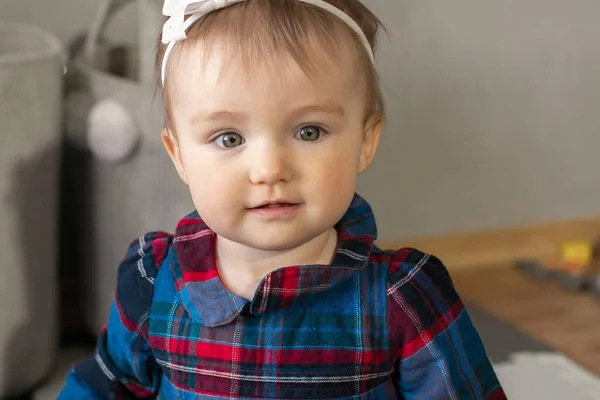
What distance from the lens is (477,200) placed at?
1932 mm

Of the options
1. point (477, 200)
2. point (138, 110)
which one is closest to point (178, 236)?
point (138, 110)

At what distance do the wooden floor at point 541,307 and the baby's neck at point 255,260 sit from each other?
881mm

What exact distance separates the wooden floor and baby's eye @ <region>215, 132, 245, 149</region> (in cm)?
102

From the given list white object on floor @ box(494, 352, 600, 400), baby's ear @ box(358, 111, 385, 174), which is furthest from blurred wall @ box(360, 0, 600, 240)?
baby's ear @ box(358, 111, 385, 174)

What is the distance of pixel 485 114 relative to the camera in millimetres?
1848

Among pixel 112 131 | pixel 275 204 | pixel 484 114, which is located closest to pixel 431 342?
pixel 275 204

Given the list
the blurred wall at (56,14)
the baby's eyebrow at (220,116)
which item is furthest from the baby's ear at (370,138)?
the blurred wall at (56,14)

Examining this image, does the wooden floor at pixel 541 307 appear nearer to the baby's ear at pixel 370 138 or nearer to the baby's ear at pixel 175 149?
the baby's ear at pixel 370 138

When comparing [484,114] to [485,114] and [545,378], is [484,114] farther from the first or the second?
[545,378]

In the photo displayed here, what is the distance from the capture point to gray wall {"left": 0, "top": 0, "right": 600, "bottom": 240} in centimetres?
173

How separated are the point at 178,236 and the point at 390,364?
271 mm

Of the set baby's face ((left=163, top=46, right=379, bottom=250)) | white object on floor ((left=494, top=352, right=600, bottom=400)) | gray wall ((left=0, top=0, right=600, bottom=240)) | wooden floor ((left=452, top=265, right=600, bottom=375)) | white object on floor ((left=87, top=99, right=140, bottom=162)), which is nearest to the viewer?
baby's face ((left=163, top=46, right=379, bottom=250))

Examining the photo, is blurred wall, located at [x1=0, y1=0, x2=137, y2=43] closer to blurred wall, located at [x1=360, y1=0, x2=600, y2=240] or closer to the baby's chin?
blurred wall, located at [x1=360, y1=0, x2=600, y2=240]

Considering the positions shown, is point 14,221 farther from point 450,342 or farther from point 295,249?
point 450,342
